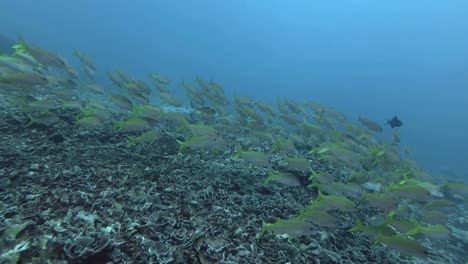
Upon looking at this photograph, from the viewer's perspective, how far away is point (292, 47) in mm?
181375

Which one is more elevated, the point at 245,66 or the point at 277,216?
the point at 277,216

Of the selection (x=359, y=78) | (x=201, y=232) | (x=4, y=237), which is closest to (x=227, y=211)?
(x=201, y=232)

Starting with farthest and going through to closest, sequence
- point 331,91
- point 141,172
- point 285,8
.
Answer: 1. point 285,8
2. point 331,91
3. point 141,172

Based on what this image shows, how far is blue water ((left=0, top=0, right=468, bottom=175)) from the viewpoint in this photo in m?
104

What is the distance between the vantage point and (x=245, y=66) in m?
159

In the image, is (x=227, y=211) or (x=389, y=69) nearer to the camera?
(x=227, y=211)

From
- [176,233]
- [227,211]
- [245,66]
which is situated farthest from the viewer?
[245,66]

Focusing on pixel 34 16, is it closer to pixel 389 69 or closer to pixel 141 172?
pixel 141 172

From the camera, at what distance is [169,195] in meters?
4.99

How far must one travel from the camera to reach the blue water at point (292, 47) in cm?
10419

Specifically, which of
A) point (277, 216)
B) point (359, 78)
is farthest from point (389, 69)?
point (277, 216)

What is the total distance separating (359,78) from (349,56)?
26.6 m

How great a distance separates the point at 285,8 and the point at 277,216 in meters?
186

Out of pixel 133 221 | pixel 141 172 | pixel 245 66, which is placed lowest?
pixel 245 66
